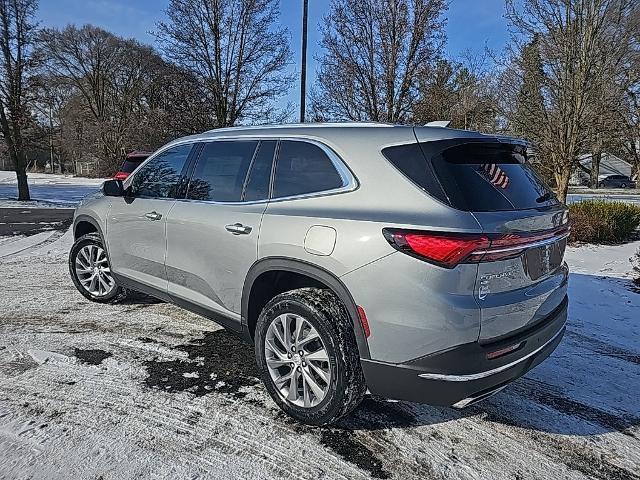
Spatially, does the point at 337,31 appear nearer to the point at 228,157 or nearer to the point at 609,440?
the point at 228,157

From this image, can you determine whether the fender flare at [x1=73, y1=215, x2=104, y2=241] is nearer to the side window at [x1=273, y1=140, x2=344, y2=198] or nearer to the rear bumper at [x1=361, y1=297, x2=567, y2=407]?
the side window at [x1=273, y1=140, x2=344, y2=198]

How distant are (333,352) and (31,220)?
12581 mm

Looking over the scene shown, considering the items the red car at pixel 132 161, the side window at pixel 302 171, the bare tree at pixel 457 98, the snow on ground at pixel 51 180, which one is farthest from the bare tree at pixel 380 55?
the snow on ground at pixel 51 180

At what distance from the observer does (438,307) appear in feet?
6.76

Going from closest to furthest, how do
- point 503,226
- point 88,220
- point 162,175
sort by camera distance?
1. point 503,226
2. point 162,175
3. point 88,220

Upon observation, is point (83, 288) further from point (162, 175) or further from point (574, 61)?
point (574, 61)

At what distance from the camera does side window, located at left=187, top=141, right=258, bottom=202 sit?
123 inches

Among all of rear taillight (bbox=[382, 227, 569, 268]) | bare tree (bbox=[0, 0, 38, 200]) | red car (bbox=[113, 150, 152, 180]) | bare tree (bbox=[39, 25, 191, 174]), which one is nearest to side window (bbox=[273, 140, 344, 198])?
rear taillight (bbox=[382, 227, 569, 268])

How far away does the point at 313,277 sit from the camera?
2.48 meters

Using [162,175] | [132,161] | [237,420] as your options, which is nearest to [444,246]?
[237,420]

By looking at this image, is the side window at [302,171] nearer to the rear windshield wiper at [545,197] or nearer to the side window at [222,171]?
the side window at [222,171]

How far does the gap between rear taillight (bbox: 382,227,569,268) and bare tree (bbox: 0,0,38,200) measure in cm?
1907

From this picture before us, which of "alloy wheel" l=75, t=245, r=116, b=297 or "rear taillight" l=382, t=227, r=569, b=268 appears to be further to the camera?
"alloy wheel" l=75, t=245, r=116, b=297

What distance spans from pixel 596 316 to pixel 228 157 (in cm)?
418
